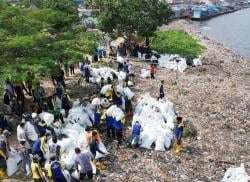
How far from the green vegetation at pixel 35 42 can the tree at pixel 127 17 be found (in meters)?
10.8

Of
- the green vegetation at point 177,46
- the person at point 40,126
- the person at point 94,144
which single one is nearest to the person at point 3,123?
the person at point 40,126

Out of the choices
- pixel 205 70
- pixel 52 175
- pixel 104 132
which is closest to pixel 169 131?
pixel 104 132

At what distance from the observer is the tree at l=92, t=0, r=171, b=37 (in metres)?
32.6

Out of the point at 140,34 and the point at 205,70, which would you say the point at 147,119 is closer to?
the point at 205,70

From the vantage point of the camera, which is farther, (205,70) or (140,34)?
(140,34)

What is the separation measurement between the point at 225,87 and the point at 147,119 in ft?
30.8

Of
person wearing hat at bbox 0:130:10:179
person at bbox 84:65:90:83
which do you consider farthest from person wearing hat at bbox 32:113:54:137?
person at bbox 84:65:90:83

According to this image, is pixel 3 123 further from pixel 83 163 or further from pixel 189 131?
pixel 189 131

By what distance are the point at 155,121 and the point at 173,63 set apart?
12.9m

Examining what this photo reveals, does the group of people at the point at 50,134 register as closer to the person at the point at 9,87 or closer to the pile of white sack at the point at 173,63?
the person at the point at 9,87

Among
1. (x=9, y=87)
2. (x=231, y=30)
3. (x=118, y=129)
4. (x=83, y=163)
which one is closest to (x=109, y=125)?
(x=118, y=129)

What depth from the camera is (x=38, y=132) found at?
14.4 m

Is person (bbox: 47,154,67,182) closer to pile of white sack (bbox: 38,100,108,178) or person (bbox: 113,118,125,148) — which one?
pile of white sack (bbox: 38,100,108,178)

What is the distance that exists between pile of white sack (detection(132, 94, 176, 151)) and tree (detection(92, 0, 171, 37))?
1456 centimetres
